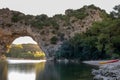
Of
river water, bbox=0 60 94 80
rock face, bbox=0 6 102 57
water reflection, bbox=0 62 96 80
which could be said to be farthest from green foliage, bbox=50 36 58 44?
water reflection, bbox=0 62 96 80

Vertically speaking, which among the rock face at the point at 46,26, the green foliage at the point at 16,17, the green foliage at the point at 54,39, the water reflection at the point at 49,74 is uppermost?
the green foliage at the point at 16,17

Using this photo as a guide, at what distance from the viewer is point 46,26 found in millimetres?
78312

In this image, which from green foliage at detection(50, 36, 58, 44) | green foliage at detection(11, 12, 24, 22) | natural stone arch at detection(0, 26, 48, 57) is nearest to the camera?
green foliage at detection(50, 36, 58, 44)

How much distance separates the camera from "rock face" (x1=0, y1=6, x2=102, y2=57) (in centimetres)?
7819

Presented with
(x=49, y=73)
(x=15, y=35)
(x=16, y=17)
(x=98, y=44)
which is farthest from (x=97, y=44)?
(x=15, y=35)

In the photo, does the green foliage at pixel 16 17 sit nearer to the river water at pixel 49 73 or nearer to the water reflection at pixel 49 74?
the river water at pixel 49 73

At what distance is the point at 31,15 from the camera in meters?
80.5

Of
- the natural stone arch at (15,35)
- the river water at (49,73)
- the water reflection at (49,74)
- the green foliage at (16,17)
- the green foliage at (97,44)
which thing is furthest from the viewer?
the green foliage at (16,17)

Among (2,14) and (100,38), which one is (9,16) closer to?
(2,14)

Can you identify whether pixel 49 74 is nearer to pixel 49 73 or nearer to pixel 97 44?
pixel 49 73

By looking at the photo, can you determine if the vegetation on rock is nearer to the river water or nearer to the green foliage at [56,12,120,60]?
the green foliage at [56,12,120,60]

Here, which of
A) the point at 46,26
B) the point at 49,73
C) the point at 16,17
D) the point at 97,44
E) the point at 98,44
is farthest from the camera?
the point at 16,17

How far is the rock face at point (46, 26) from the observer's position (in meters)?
78.2

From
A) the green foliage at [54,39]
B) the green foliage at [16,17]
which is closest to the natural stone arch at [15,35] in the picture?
the green foliage at [16,17]
